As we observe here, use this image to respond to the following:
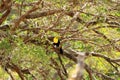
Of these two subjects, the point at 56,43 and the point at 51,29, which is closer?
the point at 51,29

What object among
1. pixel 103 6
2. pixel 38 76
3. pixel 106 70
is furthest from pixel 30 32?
pixel 106 70

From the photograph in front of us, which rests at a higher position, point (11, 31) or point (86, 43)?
point (11, 31)

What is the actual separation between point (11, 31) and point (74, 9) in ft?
1.58

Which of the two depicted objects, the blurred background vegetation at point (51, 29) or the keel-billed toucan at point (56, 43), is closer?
the blurred background vegetation at point (51, 29)

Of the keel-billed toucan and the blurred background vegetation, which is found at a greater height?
the blurred background vegetation

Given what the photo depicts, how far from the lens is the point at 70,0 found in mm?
2014

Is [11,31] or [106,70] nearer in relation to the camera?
[11,31]

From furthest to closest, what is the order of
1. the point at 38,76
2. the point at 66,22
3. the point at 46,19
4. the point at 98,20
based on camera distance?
the point at 38,76 < the point at 46,19 < the point at 66,22 < the point at 98,20

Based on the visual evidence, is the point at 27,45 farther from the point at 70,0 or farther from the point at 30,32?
the point at 70,0

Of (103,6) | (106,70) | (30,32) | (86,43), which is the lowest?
(106,70)

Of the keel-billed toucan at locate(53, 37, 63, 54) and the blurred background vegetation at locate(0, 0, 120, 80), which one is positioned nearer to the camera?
the blurred background vegetation at locate(0, 0, 120, 80)

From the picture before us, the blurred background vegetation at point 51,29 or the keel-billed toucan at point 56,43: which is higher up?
the blurred background vegetation at point 51,29

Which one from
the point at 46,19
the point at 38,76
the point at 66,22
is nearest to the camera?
the point at 66,22

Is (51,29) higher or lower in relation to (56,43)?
higher
